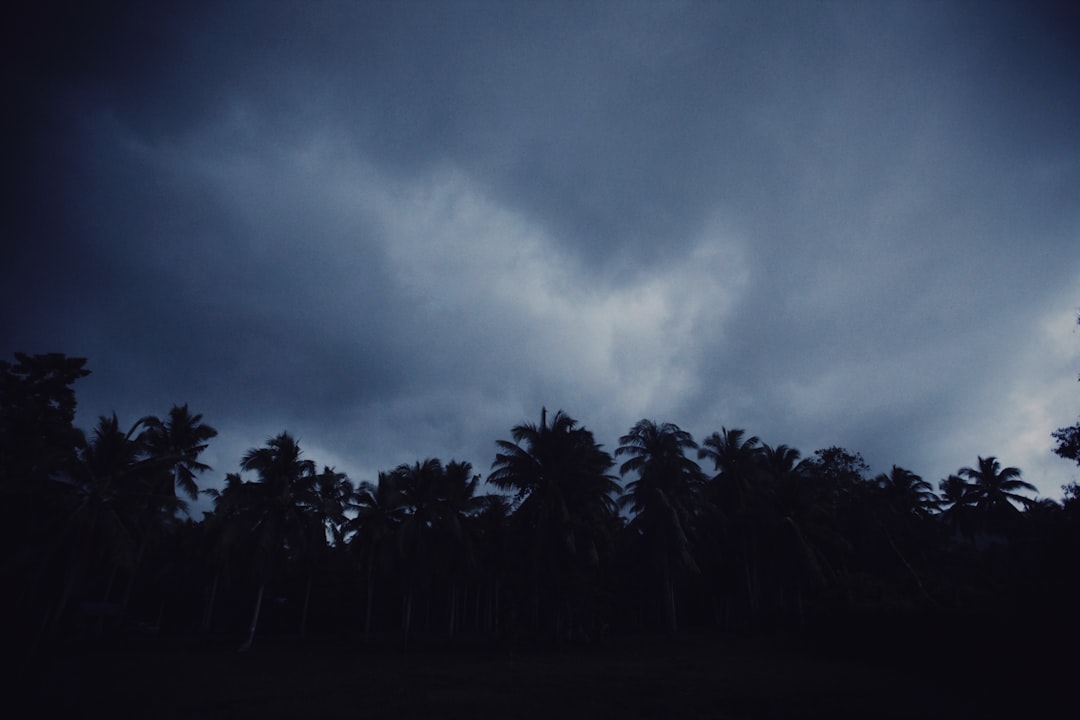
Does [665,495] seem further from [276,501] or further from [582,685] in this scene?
[276,501]

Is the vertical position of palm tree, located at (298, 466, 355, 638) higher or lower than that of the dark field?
higher

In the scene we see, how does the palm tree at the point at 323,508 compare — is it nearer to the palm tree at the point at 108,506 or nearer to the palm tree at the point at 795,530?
the palm tree at the point at 108,506

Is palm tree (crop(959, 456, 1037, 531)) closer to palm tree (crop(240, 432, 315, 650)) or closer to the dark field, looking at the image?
the dark field

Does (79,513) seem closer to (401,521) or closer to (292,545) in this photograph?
(292,545)

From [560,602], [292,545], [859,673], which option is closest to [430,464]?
[292,545]

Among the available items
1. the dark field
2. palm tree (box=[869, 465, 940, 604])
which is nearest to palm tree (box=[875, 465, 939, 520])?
palm tree (box=[869, 465, 940, 604])

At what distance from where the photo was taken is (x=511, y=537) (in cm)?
2722

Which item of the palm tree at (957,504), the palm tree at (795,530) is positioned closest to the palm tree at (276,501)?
the palm tree at (795,530)

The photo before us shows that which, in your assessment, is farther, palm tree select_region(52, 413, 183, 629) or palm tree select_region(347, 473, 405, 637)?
palm tree select_region(347, 473, 405, 637)

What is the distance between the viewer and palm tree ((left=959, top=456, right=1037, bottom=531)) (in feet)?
146

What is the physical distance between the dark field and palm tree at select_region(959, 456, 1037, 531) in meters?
37.6

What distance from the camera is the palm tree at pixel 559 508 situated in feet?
85.9

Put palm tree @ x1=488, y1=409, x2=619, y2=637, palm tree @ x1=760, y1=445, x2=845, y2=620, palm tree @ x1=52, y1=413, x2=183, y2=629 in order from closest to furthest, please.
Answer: palm tree @ x1=52, y1=413, x2=183, y2=629 → palm tree @ x1=488, y1=409, x2=619, y2=637 → palm tree @ x1=760, y1=445, x2=845, y2=620

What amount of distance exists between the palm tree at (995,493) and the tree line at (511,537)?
0.50ft
